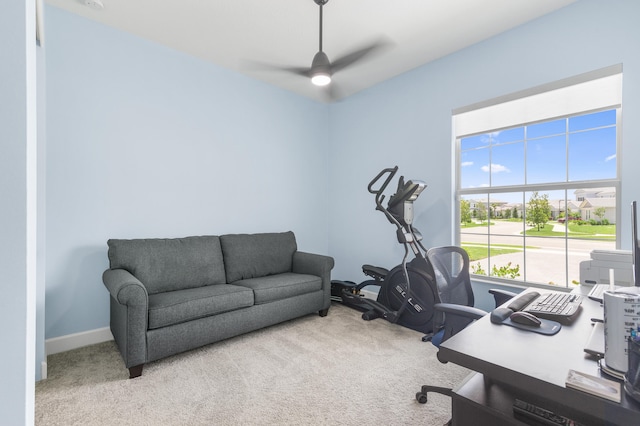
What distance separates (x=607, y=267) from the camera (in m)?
1.80

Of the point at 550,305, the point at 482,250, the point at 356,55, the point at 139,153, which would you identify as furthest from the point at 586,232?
the point at 139,153

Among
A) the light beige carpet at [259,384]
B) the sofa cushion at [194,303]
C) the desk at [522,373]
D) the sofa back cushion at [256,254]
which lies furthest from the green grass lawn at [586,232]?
the sofa cushion at [194,303]

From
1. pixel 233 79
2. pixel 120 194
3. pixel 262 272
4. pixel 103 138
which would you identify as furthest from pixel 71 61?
pixel 262 272

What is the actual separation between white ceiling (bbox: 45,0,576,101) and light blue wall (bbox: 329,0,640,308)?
7.9 inches

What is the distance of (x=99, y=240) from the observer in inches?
110

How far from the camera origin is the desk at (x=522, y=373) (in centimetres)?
72

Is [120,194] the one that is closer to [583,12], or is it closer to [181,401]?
[181,401]

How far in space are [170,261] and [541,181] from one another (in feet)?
11.8

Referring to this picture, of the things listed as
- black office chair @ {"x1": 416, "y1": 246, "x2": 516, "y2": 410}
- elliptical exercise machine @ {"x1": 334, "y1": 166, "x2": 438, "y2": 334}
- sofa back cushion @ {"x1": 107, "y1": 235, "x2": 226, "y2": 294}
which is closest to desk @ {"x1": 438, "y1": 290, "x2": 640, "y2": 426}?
black office chair @ {"x1": 416, "y1": 246, "x2": 516, "y2": 410}

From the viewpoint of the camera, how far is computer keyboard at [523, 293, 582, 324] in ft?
4.00

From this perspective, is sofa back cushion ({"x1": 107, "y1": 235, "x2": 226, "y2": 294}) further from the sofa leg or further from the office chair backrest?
the office chair backrest

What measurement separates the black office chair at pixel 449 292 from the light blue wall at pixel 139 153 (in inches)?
98.2

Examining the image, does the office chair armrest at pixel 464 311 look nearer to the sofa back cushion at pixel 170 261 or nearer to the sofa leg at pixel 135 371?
the sofa leg at pixel 135 371

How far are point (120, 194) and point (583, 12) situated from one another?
14.4ft
